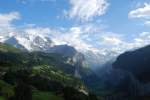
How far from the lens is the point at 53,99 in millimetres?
83375

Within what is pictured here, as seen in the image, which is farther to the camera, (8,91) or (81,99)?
(8,91)

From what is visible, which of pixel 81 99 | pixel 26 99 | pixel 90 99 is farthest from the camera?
pixel 90 99

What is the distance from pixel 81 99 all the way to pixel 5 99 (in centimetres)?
1728

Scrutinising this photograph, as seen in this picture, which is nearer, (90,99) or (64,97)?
(64,97)

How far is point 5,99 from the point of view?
73062 mm

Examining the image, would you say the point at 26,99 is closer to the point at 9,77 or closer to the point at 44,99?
the point at 44,99

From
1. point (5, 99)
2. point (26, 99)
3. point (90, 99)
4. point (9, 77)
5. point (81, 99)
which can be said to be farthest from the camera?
point (9, 77)

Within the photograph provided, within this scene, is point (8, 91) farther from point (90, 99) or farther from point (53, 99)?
point (90, 99)

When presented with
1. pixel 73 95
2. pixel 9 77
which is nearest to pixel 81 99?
pixel 73 95

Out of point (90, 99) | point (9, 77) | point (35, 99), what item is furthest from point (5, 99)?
point (9, 77)

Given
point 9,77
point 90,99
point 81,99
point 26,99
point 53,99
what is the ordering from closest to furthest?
point 26,99
point 81,99
point 53,99
point 90,99
point 9,77

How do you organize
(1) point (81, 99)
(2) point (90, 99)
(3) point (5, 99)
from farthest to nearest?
(2) point (90, 99), (1) point (81, 99), (3) point (5, 99)

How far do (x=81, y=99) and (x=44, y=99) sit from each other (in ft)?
35.2

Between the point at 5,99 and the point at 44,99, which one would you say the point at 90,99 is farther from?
the point at 5,99
